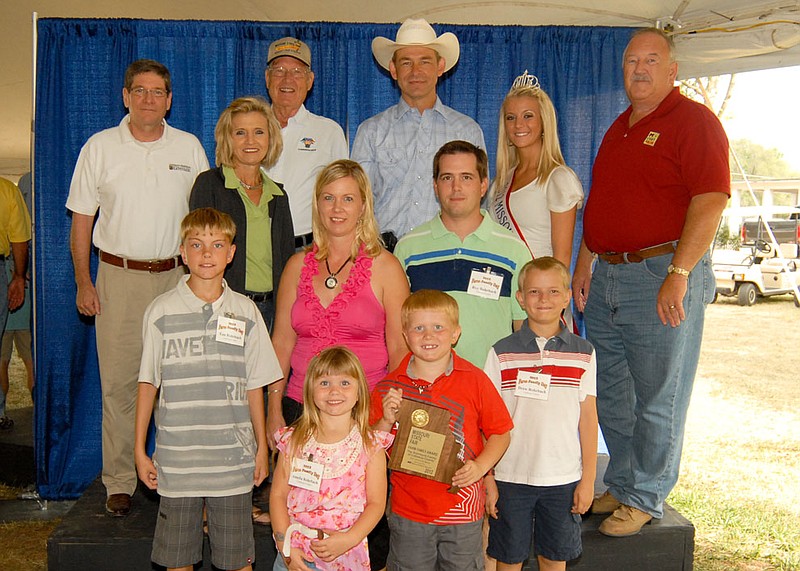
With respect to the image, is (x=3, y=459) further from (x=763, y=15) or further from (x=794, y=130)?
(x=794, y=130)

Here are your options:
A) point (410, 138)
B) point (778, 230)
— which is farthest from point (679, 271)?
point (778, 230)

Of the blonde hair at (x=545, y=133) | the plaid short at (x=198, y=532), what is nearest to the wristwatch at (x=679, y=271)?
the blonde hair at (x=545, y=133)

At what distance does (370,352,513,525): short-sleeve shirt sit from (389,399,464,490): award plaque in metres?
0.03

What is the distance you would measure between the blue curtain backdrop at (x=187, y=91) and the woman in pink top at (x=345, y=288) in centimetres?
177

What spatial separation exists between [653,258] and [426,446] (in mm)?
1240

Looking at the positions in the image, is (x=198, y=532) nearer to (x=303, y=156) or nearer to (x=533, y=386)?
(x=533, y=386)

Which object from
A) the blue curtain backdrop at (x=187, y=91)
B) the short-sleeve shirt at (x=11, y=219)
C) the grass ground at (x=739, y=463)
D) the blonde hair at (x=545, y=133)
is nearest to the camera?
the blonde hair at (x=545, y=133)

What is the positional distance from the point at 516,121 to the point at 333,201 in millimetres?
995

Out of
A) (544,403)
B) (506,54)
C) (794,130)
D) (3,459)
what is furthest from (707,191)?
(794,130)

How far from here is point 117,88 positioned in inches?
152

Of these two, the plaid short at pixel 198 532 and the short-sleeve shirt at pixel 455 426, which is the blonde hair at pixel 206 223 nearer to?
the short-sleeve shirt at pixel 455 426

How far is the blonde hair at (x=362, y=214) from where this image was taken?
2338 millimetres

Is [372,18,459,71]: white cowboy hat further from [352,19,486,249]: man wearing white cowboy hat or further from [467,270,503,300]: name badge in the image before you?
[467,270,503,300]: name badge

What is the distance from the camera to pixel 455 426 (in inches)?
82.0
